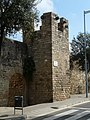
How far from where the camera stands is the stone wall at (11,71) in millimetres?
19625

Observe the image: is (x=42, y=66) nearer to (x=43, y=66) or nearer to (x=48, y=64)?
(x=43, y=66)

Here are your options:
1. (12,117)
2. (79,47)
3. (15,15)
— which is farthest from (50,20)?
(79,47)

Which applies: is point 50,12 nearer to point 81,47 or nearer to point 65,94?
point 65,94

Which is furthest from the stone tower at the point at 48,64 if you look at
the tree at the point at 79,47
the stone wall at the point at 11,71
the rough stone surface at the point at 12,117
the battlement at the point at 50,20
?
the tree at the point at 79,47

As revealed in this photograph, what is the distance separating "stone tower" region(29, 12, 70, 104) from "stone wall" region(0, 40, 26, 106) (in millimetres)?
989

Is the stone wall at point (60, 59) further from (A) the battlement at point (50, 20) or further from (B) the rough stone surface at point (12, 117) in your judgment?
(B) the rough stone surface at point (12, 117)

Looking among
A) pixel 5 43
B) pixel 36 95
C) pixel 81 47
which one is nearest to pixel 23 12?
pixel 5 43

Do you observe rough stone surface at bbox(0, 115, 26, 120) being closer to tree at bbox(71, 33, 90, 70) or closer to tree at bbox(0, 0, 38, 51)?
tree at bbox(0, 0, 38, 51)

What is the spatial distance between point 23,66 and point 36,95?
89.9 inches

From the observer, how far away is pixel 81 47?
4903 centimetres

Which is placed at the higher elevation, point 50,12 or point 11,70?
point 50,12

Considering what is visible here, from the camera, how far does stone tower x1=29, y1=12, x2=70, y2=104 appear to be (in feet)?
71.4

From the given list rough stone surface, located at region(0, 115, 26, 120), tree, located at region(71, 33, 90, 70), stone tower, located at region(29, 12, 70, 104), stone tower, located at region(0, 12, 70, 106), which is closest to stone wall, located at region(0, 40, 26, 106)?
stone tower, located at region(0, 12, 70, 106)

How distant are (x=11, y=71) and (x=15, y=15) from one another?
643 cm
